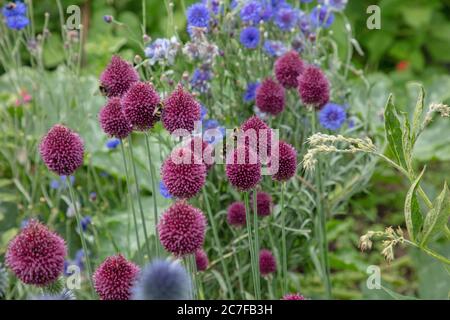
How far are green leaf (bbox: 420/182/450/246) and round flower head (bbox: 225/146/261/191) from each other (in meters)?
0.25

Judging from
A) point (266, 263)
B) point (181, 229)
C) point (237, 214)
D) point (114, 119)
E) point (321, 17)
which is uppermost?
point (321, 17)

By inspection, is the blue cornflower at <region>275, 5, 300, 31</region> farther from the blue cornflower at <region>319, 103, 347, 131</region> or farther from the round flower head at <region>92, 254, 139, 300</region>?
the round flower head at <region>92, 254, 139, 300</region>

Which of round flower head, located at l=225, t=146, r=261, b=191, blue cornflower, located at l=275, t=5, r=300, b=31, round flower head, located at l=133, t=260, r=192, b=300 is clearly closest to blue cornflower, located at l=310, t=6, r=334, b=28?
blue cornflower, located at l=275, t=5, r=300, b=31

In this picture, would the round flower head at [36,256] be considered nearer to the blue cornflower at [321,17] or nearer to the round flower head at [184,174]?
the round flower head at [184,174]

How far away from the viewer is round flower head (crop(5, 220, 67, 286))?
0.91 meters

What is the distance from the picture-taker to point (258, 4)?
59.8 inches

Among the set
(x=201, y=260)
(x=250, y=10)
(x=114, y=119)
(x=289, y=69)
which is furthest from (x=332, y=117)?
(x=114, y=119)

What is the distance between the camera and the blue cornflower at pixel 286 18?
1574mm

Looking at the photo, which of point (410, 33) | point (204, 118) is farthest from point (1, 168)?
point (410, 33)

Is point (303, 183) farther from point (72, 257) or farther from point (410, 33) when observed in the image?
point (410, 33)

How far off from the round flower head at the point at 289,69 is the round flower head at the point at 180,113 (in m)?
0.36

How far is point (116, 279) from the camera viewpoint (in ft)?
3.03

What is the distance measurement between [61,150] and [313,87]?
0.46 metres

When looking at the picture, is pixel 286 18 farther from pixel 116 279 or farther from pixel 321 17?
pixel 116 279
